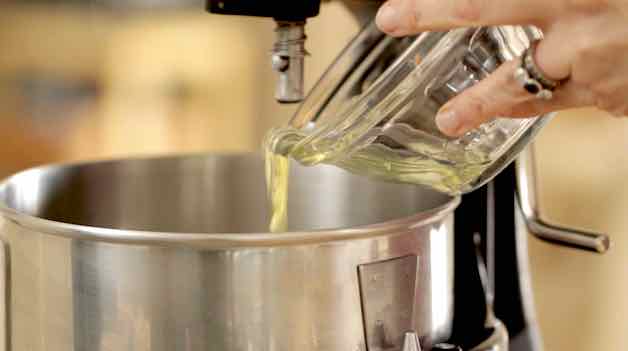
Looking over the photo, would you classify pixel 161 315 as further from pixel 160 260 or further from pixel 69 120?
pixel 69 120

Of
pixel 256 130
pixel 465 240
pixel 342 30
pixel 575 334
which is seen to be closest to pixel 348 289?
pixel 465 240

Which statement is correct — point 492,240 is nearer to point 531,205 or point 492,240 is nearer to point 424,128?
point 531,205

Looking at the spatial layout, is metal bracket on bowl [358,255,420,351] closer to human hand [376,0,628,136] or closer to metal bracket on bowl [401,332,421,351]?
metal bracket on bowl [401,332,421,351]

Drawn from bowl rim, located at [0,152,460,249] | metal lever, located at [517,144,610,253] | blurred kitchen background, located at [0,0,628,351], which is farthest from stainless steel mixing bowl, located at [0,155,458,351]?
blurred kitchen background, located at [0,0,628,351]

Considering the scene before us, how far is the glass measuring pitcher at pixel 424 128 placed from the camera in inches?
19.5

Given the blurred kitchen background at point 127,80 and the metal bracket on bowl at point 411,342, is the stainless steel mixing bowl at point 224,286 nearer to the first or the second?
the metal bracket on bowl at point 411,342

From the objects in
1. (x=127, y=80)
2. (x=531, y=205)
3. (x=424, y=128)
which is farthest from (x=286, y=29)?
(x=127, y=80)

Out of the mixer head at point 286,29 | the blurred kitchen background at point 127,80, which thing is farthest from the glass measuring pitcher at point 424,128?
the blurred kitchen background at point 127,80

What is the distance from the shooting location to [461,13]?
40 centimetres

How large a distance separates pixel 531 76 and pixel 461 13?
4 centimetres

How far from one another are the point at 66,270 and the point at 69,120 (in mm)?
858

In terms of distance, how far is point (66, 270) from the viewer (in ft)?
1.61

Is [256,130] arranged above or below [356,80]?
below

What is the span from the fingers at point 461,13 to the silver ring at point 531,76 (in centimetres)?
2
